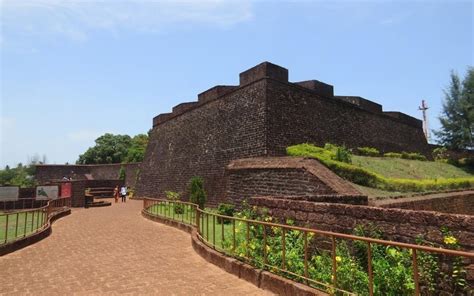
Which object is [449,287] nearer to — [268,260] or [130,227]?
[268,260]

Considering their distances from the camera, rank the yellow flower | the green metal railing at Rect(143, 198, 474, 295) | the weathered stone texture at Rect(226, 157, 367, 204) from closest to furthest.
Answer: the yellow flower
the green metal railing at Rect(143, 198, 474, 295)
the weathered stone texture at Rect(226, 157, 367, 204)

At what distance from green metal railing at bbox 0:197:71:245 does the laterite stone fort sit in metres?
7.11

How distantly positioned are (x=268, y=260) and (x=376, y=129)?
22.5 metres

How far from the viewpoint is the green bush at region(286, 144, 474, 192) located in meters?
13.4

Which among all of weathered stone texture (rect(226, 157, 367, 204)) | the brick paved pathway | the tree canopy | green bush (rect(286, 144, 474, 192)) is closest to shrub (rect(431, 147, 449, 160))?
green bush (rect(286, 144, 474, 192))

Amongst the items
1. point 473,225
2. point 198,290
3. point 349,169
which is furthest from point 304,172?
point 473,225

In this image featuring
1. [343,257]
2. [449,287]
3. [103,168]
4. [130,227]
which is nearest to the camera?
[449,287]

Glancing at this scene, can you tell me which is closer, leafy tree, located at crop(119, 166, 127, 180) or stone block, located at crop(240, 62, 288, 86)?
stone block, located at crop(240, 62, 288, 86)

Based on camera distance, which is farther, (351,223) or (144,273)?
(144,273)

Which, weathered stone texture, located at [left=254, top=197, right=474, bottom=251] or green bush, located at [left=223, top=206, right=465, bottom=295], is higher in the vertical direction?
weathered stone texture, located at [left=254, top=197, right=474, bottom=251]

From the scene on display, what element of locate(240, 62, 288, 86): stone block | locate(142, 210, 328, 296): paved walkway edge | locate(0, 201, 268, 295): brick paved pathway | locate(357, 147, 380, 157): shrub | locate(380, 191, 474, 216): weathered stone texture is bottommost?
locate(0, 201, 268, 295): brick paved pathway

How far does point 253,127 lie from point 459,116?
23.4 meters

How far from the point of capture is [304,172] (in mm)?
11617

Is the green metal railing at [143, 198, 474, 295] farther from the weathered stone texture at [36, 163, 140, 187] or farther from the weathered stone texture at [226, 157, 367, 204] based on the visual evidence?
the weathered stone texture at [36, 163, 140, 187]
